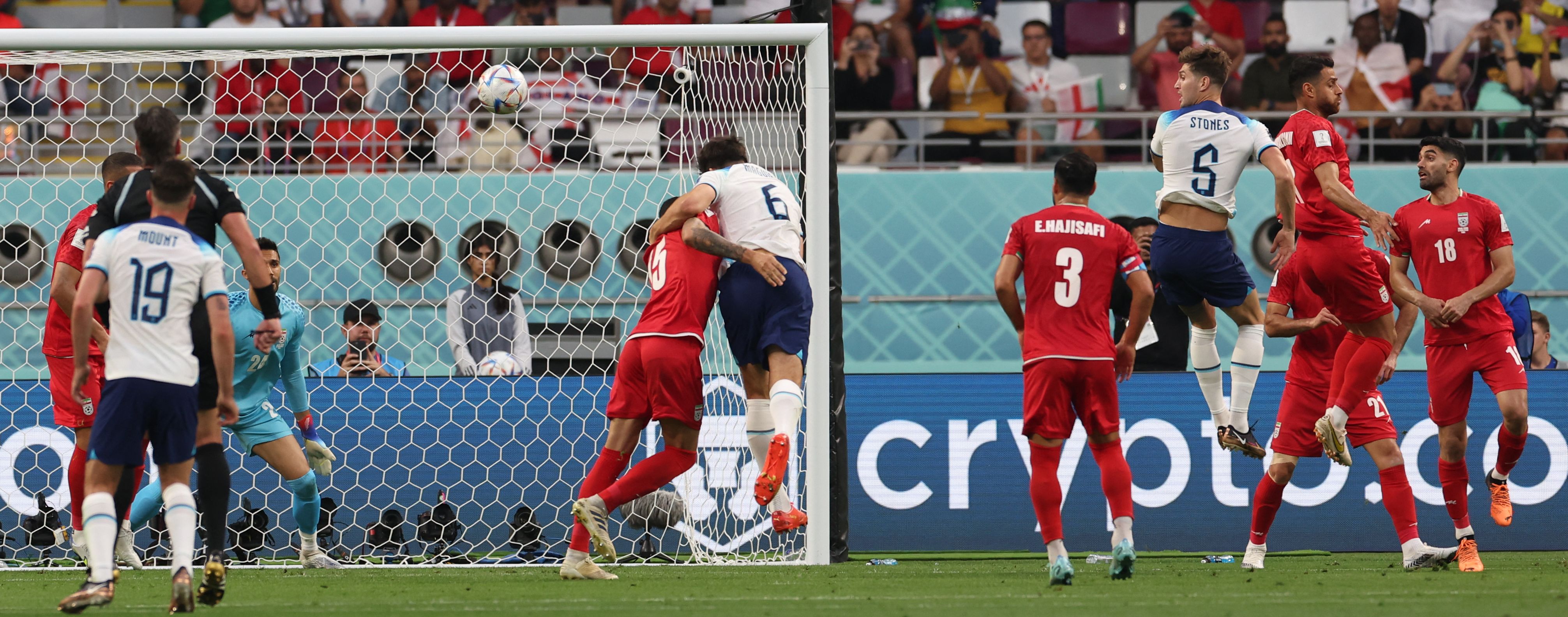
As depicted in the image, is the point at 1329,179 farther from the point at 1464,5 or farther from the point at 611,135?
the point at 1464,5

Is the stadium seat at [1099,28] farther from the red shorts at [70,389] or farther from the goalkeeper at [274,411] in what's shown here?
the red shorts at [70,389]

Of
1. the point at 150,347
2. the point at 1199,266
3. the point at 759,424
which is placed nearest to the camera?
the point at 150,347

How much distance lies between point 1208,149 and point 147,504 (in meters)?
5.55

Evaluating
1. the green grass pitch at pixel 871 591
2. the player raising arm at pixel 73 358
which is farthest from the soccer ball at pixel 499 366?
the player raising arm at pixel 73 358

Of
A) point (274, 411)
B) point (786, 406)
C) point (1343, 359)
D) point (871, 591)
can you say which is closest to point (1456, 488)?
point (1343, 359)

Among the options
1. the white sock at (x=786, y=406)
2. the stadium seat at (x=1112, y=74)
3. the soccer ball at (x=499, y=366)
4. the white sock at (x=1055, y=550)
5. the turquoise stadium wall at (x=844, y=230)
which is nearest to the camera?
the white sock at (x=1055, y=550)

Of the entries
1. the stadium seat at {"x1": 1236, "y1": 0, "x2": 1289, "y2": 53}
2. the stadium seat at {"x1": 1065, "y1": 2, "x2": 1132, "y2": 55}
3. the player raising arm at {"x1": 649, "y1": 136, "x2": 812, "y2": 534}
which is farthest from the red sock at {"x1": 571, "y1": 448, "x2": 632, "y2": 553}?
the stadium seat at {"x1": 1236, "y1": 0, "x2": 1289, "y2": 53}

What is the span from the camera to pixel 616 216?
11453mm

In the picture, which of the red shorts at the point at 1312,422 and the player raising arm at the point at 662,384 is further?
the red shorts at the point at 1312,422

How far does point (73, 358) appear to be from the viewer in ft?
24.6

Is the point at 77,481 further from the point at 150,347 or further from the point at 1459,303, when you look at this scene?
the point at 1459,303

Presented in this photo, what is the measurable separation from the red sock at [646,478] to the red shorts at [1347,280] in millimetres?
3374

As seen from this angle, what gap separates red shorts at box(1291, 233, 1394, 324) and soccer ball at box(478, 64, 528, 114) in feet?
13.7

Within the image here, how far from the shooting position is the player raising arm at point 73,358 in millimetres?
6766
